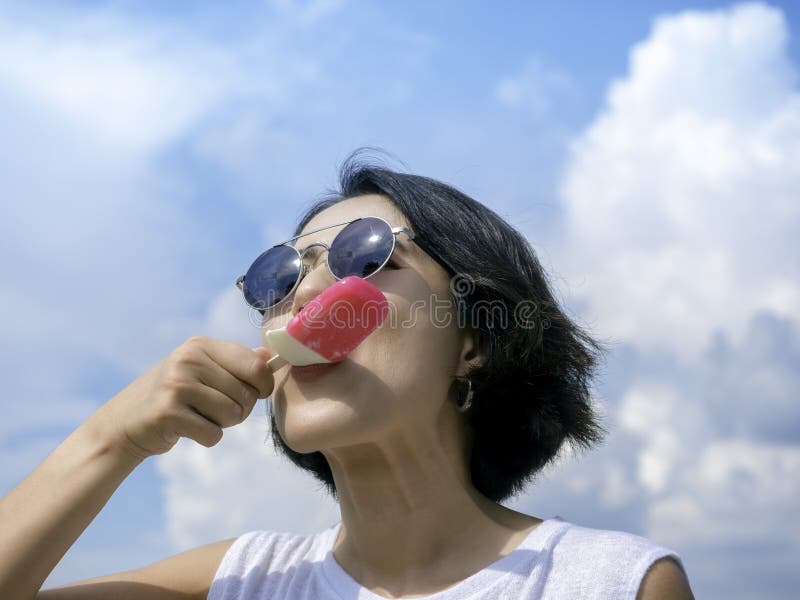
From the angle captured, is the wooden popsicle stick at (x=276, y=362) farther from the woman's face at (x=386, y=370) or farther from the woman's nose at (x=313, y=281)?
the woman's nose at (x=313, y=281)

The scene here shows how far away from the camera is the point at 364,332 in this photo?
9.11 feet

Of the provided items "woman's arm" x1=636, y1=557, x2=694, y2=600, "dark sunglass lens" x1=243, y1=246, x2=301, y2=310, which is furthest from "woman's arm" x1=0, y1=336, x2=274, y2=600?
"woman's arm" x1=636, y1=557, x2=694, y2=600

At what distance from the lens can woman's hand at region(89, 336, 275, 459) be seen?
2.65 meters

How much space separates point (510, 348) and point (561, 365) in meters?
0.37

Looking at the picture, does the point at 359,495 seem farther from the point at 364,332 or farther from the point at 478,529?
the point at 364,332

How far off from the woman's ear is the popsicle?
59 centimetres

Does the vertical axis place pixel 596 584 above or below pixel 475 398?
below

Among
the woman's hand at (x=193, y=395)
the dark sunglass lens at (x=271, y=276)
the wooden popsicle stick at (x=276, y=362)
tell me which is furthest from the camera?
the dark sunglass lens at (x=271, y=276)

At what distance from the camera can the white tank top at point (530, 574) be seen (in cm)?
271

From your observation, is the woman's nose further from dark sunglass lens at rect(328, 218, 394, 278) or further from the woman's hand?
the woman's hand

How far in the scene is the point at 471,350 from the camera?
3309 millimetres

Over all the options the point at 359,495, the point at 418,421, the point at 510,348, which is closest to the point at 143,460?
the point at 359,495

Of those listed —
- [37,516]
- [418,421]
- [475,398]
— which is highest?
[475,398]

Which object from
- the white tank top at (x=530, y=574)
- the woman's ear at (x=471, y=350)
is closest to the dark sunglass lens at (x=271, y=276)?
the woman's ear at (x=471, y=350)
